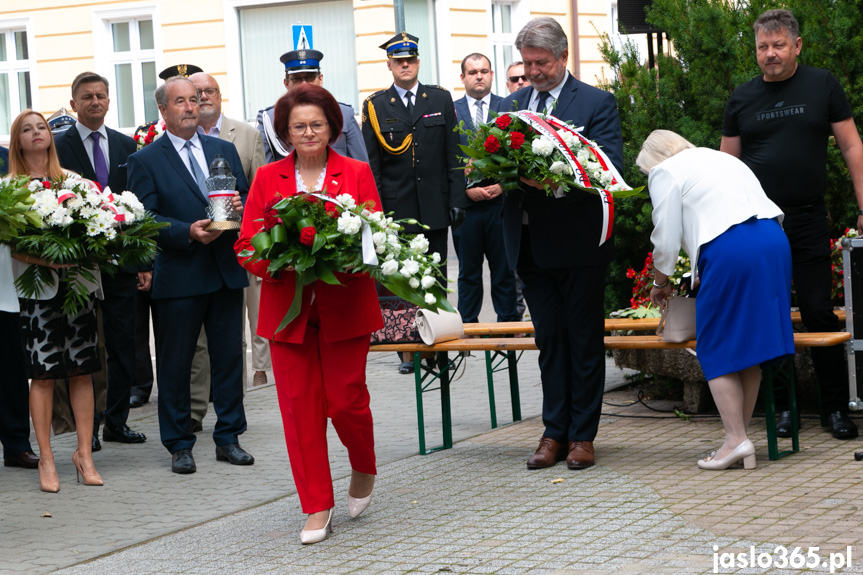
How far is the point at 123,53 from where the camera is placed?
2119cm

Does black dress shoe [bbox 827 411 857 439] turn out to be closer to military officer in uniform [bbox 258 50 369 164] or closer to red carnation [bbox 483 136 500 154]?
red carnation [bbox 483 136 500 154]

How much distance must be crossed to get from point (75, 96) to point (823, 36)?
5.08 meters

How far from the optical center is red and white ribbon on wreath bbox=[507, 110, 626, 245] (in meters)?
6.33

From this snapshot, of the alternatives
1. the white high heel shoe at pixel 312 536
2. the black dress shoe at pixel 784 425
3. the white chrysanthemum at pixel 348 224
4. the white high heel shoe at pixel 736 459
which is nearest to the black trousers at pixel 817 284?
the black dress shoe at pixel 784 425

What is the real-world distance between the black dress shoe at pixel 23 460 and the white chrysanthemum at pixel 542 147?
3.76 m

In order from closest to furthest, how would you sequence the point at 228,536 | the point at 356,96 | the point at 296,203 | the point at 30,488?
the point at 296,203, the point at 228,536, the point at 30,488, the point at 356,96

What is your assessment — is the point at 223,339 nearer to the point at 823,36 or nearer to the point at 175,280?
the point at 175,280

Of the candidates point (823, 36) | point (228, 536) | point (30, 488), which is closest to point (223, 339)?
point (30, 488)

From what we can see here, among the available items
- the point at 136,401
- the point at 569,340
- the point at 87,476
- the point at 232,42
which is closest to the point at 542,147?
the point at 569,340

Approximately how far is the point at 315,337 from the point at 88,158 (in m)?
3.41

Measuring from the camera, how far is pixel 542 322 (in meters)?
6.87

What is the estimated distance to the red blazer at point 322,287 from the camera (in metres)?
5.70

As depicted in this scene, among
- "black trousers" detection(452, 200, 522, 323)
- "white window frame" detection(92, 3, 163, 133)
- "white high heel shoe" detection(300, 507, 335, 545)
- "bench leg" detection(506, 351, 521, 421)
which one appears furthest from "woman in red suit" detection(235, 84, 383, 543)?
"white window frame" detection(92, 3, 163, 133)

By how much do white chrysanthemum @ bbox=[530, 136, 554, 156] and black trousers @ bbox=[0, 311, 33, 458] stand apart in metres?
3.55
